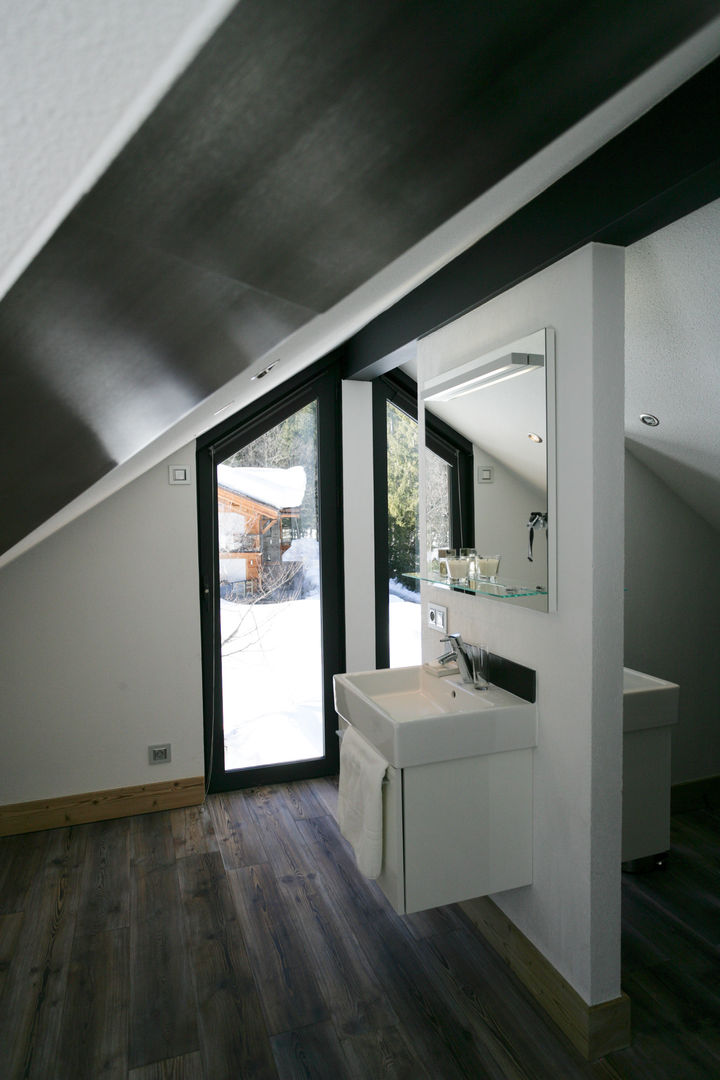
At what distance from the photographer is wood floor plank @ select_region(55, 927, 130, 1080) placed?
1841mm

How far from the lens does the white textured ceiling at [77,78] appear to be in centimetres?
22

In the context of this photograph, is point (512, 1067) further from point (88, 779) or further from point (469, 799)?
point (88, 779)

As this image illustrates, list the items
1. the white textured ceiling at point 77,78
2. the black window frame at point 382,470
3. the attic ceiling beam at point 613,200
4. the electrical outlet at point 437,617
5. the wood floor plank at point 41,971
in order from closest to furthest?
the white textured ceiling at point 77,78
the attic ceiling beam at point 613,200
the wood floor plank at point 41,971
the electrical outlet at point 437,617
the black window frame at point 382,470

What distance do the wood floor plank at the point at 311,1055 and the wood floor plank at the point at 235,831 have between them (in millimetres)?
948

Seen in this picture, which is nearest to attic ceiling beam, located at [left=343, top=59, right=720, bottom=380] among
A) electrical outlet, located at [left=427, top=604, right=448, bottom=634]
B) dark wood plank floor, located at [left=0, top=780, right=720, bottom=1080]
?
electrical outlet, located at [left=427, top=604, right=448, bottom=634]

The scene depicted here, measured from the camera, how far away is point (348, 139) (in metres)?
0.28

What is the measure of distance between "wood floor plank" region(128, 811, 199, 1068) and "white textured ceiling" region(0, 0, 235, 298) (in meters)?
2.23

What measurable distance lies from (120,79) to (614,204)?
1623mm

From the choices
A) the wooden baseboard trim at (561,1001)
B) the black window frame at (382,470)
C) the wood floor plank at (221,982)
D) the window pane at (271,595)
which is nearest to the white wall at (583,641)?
the wooden baseboard trim at (561,1001)

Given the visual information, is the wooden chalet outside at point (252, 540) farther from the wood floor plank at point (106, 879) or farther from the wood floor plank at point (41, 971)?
the wood floor plank at point (41, 971)

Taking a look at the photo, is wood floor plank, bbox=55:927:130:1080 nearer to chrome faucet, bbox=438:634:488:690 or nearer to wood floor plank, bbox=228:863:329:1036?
wood floor plank, bbox=228:863:329:1036

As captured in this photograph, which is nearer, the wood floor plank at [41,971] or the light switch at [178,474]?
the wood floor plank at [41,971]

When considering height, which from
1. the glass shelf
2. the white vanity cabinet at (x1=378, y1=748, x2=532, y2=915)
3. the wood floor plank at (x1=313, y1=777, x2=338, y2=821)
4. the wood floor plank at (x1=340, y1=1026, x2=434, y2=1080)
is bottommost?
the wood floor plank at (x1=340, y1=1026, x2=434, y2=1080)

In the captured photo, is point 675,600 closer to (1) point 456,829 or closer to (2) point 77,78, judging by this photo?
(1) point 456,829
